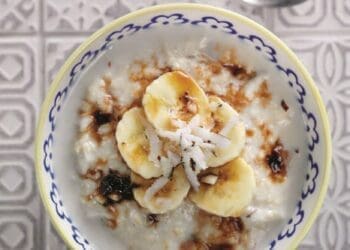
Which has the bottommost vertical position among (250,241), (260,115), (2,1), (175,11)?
(250,241)

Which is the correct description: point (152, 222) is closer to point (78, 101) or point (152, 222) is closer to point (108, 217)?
point (108, 217)

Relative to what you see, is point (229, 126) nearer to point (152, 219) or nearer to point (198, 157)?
point (198, 157)

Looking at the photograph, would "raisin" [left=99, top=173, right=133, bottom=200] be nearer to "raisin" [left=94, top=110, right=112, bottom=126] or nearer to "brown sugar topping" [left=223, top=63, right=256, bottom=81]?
"raisin" [left=94, top=110, right=112, bottom=126]

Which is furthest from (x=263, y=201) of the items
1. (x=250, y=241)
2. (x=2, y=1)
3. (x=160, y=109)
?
(x=2, y=1)

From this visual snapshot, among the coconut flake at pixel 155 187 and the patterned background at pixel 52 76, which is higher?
the patterned background at pixel 52 76

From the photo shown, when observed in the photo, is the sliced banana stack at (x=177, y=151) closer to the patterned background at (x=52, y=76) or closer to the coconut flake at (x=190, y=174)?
the coconut flake at (x=190, y=174)

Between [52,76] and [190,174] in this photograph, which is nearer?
[190,174]

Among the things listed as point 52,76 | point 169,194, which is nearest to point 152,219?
point 169,194

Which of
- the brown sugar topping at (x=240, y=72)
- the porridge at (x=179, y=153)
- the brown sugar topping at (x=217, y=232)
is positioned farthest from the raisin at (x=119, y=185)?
the brown sugar topping at (x=240, y=72)
